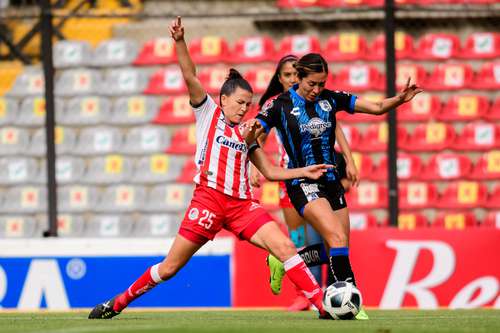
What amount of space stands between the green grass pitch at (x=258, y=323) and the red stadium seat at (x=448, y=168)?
4.54m

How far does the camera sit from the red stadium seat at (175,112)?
15109 mm

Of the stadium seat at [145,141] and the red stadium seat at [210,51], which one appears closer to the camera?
the stadium seat at [145,141]

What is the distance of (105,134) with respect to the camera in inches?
589

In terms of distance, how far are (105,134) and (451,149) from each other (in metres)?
4.24

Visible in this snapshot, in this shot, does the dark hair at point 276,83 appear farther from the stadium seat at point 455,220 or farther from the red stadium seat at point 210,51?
the red stadium seat at point 210,51

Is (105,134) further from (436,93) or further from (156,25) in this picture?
(436,93)

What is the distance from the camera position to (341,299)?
8.02 meters

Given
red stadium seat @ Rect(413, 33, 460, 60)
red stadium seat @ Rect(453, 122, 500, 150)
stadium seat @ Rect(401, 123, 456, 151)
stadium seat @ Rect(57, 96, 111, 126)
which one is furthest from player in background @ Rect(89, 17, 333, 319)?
stadium seat @ Rect(57, 96, 111, 126)

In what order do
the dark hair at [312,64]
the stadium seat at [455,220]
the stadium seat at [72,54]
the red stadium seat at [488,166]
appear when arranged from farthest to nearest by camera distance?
1. the stadium seat at [72,54]
2. the red stadium seat at [488,166]
3. the stadium seat at [455,220]
4. the dark hair at [312,64]

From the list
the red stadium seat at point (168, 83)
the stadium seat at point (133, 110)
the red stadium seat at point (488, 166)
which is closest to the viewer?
the red stadium seat at point (488, 166)

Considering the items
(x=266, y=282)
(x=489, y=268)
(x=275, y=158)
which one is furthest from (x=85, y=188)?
(x=489, y=268)

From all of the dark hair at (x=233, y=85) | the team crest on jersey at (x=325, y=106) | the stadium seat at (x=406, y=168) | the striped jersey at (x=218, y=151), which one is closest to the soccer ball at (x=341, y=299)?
the striped jersey at (x=218, y=151)

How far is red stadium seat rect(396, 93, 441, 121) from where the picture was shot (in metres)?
14.4

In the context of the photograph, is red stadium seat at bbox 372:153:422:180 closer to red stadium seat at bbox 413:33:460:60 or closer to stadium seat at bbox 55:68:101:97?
red stadium seat at bbox 413:33:460:60
